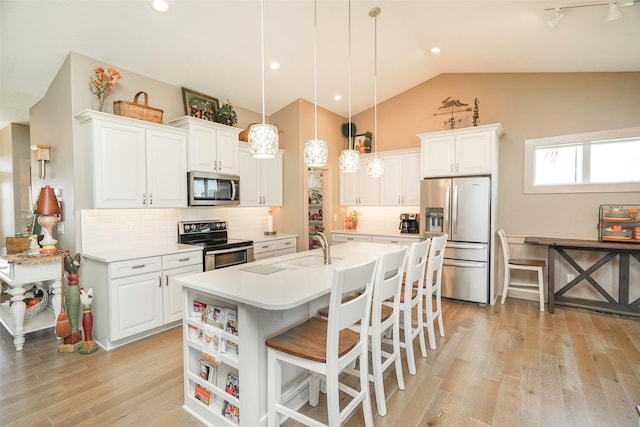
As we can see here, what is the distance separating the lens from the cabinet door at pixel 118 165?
299 cm

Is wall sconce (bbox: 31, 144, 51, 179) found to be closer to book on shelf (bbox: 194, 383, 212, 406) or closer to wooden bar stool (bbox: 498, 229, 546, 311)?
book on shelf (bbox: 194, 383, 212, 406)

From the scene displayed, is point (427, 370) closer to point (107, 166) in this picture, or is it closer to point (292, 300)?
point (292, 300)

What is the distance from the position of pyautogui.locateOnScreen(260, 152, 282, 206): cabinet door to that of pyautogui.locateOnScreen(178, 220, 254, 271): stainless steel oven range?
918mm

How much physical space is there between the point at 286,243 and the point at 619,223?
4.31m

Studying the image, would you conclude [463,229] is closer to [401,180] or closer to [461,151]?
[461,151]

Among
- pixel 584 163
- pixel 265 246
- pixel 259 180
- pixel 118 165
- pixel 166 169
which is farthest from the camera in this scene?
pixel 259 180

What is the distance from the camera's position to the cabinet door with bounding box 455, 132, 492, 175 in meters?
4.13

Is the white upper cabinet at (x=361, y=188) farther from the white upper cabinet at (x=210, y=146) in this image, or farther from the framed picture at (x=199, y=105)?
the framed picture at (x=199, y=105)

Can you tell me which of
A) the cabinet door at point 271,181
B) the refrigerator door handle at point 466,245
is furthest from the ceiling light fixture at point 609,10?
the cabinet door at point 271,181

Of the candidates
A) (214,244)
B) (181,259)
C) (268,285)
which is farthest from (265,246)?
(268,285)

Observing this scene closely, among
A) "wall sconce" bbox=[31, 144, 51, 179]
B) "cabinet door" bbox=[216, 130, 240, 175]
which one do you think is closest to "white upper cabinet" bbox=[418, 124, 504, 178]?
"cabinet door" bbox=[216, 130, 240, 175]

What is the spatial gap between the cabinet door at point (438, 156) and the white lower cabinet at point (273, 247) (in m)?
2.26

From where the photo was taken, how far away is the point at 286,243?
15.9 feet

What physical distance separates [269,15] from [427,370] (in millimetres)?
3630
